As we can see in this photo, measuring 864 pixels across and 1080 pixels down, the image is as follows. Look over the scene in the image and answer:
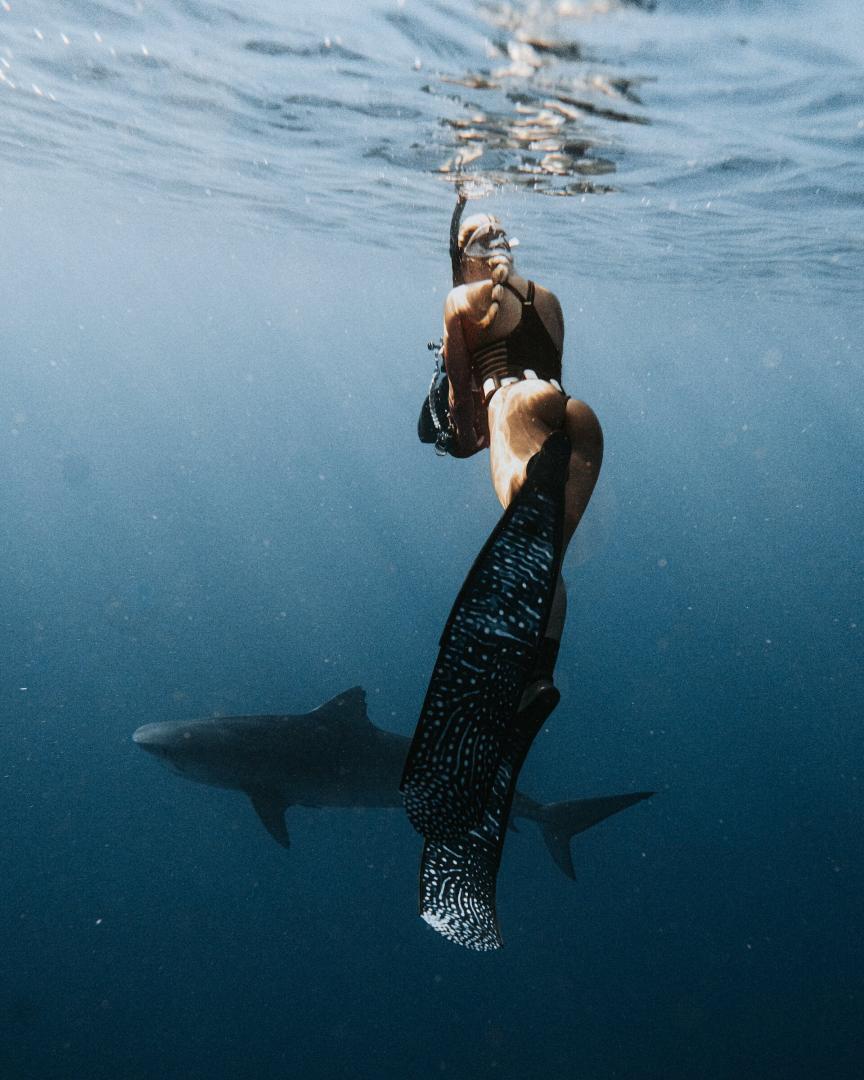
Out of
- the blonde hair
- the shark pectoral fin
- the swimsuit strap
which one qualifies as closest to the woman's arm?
the blonde hair

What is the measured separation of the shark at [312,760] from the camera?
945 cm

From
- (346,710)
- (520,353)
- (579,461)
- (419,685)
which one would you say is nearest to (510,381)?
(520,353)

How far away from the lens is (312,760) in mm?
9516

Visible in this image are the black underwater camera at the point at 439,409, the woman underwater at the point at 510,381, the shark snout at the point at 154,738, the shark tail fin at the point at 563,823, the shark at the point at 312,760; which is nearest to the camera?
the woman underwater at the point at 510,381

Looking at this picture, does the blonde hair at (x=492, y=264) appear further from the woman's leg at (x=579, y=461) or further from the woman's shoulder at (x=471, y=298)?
the woman's leg at (x=579, y=461)

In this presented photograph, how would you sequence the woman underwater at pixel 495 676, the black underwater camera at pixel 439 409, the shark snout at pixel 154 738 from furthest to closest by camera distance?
the shark snout at pixel 154 738 < the black underwater camera at pixel 439 409 < the woman underwater at pixel 495 676

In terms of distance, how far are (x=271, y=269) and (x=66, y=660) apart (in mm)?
33715

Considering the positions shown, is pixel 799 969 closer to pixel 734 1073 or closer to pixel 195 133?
pixel 734 1073

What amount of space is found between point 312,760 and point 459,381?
7452 millimetres

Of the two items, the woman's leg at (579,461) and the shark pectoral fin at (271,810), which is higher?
the woman's leg at (579,461)

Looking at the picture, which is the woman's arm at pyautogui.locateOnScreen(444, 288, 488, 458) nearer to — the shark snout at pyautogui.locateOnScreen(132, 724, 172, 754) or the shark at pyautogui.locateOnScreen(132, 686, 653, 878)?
the shark at pyautogui.locateOnScreen(132, 686, 653, 878)

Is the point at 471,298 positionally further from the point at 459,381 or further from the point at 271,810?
the point at 271,810

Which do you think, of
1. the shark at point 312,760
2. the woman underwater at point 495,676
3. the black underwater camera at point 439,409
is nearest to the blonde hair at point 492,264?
the black underwater camera at point 439,409

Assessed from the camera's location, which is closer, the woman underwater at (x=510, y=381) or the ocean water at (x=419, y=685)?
the woman underwater at (x=510, y=381)
